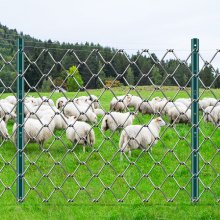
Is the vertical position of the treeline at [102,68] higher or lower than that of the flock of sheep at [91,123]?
higher

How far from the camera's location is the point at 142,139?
12.5m

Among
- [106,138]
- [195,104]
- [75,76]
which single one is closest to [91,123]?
[75,76]

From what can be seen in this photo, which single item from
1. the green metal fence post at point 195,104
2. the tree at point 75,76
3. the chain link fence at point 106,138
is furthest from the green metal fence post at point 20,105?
the green metal fence post at point 195,104

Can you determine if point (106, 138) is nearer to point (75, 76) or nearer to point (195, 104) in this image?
point (195, 104)

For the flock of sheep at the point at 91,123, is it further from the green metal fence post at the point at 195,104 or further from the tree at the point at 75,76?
the tree at the point at 75,76

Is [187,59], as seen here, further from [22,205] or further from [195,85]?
[22,205]

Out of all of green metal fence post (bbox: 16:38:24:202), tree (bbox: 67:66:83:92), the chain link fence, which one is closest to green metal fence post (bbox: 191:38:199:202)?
the chain link fence

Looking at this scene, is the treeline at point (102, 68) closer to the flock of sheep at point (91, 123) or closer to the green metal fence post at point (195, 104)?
the green metal fence post at point (195, 104)

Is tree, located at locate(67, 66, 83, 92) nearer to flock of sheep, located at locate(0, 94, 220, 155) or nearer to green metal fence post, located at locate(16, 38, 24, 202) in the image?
flock of sheep, located at locate(0, 94, 220, 155)

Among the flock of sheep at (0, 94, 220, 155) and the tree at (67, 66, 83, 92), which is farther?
the flock of sheep at (0, 94, 220, 155)

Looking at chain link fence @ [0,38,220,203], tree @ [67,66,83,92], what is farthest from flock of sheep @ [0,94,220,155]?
tree @ [67,66,83,92]

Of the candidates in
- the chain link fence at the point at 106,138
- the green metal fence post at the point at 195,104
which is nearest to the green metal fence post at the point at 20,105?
the chain link fence at the point at 106,138

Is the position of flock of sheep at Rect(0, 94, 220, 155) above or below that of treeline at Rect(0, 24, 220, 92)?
below

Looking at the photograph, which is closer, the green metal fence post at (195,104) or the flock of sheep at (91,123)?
the green metal fence post at (195,104)
